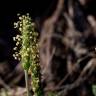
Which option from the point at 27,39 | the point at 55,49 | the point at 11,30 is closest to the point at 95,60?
the point at 55,49

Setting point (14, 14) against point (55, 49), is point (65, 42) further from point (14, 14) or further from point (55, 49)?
point (14, 14)

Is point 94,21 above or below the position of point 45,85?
above

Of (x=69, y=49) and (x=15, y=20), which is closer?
(x=69, y=49)

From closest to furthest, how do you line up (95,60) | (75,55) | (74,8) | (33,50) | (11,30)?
(33,50)
(95,60)
(75,55)
(74,8)
(11,30)

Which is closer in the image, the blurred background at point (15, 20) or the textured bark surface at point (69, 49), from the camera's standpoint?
the textured bark surface at point (69, 49)

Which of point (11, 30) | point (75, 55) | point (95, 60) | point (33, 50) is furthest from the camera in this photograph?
point (11, 30)

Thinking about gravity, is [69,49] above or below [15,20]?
below

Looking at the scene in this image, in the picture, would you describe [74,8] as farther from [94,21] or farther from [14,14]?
[14,14]

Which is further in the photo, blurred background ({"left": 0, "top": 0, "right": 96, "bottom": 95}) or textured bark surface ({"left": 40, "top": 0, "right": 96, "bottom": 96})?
blurred background ({"left": 0, "top": 0, "right": 96, "bottom": 95})

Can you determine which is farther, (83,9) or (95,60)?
(83,9)

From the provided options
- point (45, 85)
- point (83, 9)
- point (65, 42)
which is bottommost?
point (45, 85)
